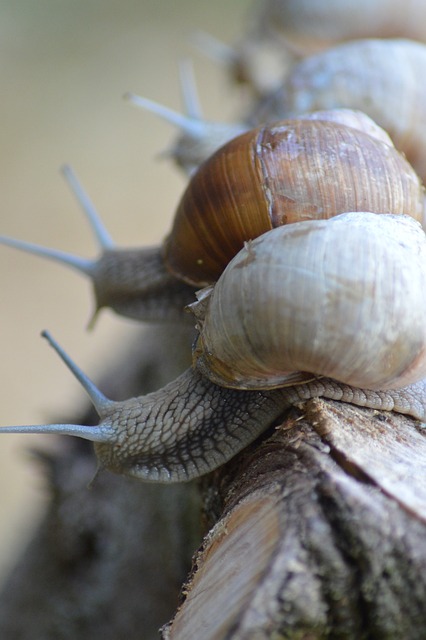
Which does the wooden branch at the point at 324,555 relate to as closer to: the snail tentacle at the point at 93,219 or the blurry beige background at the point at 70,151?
the snail tentacle at the point at 93,219

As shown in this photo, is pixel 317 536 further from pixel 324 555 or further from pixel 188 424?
pixel 188 424

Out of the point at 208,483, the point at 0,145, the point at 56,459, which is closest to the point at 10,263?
the point at 0,145

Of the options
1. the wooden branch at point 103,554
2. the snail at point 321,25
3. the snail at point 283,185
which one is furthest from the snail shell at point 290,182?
the snail at point 321,25

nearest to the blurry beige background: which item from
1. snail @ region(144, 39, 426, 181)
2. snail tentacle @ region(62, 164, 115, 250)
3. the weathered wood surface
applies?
snail tentacle @ region(62, 164, 115, 250)

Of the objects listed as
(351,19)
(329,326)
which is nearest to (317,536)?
(329,326)

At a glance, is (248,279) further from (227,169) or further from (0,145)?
(0,145)

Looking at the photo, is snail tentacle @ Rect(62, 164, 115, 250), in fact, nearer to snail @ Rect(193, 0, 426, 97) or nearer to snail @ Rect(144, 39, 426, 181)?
snail @ Rect(144, 39, 426, 181)

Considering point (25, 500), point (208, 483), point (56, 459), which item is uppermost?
point (208, 483)
